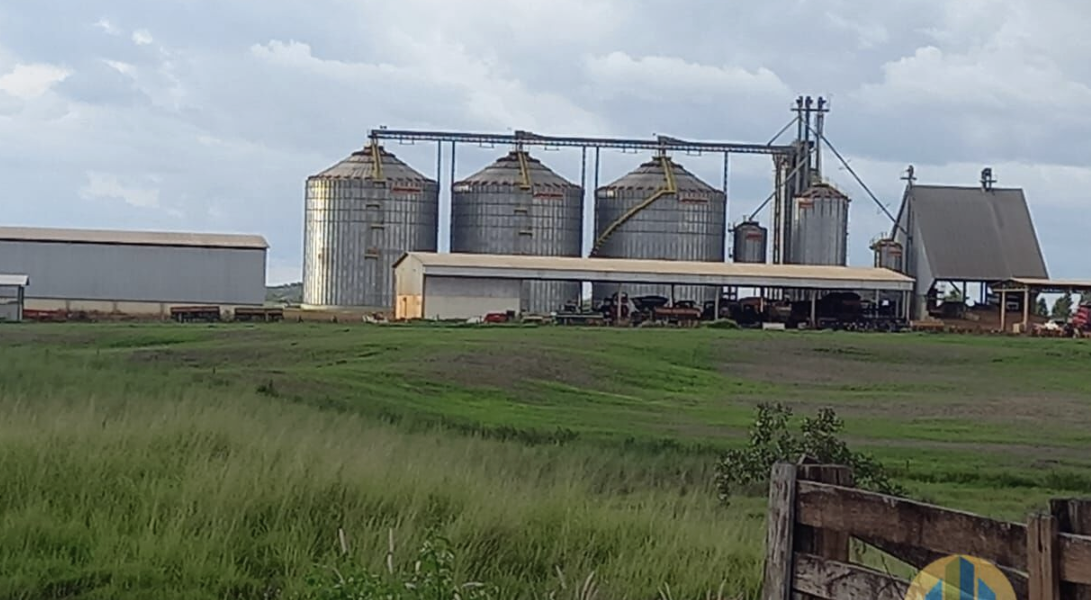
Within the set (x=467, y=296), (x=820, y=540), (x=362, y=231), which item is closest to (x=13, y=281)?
(x=362, y=231)

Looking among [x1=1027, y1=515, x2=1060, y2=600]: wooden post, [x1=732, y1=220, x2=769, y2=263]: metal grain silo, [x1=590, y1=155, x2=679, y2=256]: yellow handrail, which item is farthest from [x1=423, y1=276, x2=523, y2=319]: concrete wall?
[x1=1027, y1=515, x2=1060, y2=600]: wooden post

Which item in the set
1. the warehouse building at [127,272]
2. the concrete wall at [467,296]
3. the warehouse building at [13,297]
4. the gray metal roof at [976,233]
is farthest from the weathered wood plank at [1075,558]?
the gray metal roof at [976,233]

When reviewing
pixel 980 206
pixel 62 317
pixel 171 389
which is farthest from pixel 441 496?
pixel 980 206

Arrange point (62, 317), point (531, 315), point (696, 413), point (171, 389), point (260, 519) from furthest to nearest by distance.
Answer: point (531, 315) < point (62, 317) < point (696, 413) < point (171, 389) < point (260, 519)

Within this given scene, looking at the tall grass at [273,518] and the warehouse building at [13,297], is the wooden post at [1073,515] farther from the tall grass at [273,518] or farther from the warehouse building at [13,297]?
the warehouse building at [13,297]

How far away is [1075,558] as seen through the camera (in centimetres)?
526

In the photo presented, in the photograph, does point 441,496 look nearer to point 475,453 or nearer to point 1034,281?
point 475,453

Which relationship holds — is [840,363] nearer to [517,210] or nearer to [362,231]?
[517,210]

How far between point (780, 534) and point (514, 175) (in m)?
62.6

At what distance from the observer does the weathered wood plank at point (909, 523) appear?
5684 millimetres

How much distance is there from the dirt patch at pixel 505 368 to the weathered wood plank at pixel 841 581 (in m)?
24.2

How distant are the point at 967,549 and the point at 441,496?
5.34 metres

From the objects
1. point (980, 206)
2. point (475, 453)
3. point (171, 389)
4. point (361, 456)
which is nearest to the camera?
point (361, 456)

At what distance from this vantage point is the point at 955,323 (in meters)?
66.2
